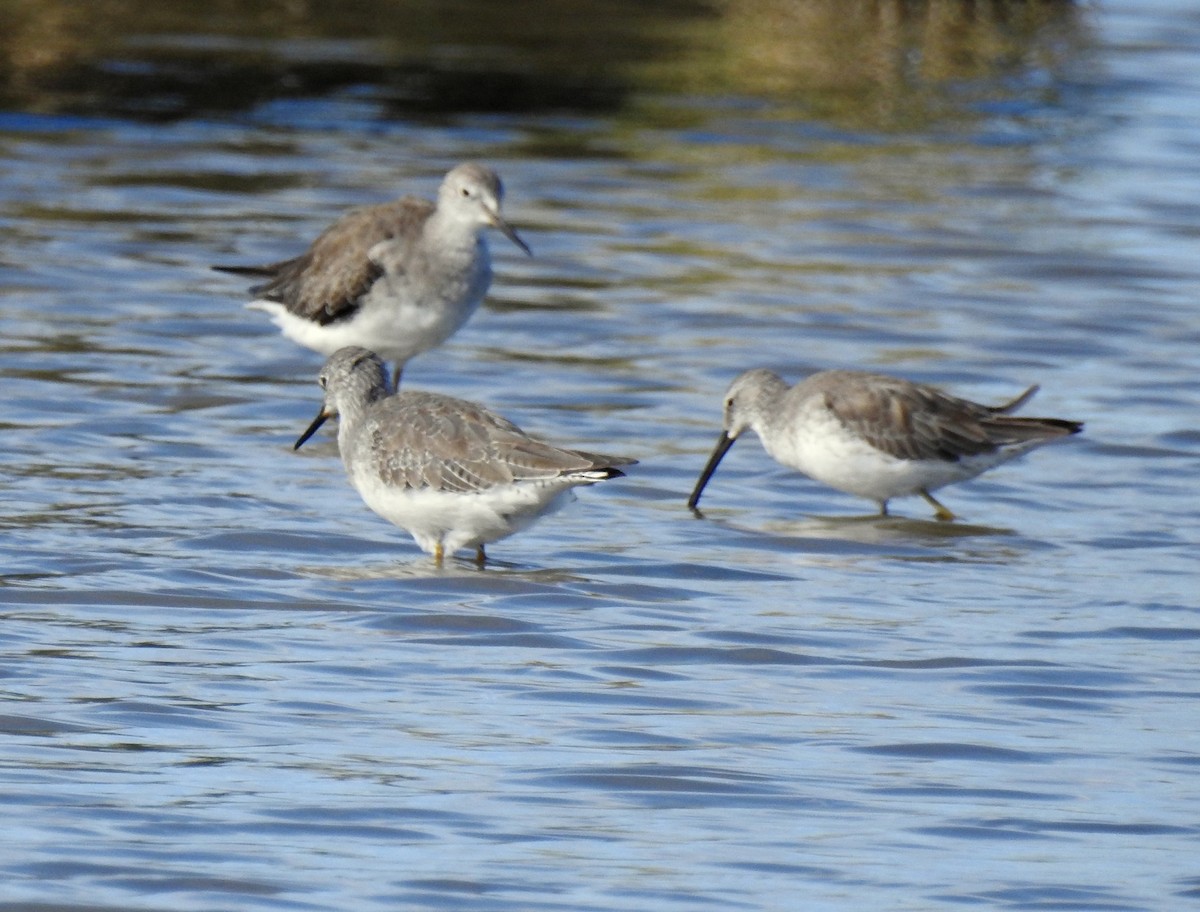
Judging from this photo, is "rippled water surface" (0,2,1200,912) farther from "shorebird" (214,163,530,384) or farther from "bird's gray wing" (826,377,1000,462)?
"shorebird" (214,163,530,384)

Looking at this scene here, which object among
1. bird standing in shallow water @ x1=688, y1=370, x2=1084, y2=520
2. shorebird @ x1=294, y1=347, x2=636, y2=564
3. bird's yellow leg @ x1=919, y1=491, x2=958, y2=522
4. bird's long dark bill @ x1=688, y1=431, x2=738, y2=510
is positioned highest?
shorebird @ x1=294, y1=347, x2=636, y2=564

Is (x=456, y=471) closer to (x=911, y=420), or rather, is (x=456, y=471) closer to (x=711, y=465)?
(x=711, y=465)

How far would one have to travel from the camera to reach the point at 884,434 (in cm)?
1152

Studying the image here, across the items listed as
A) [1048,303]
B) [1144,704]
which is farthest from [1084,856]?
[1048,303]

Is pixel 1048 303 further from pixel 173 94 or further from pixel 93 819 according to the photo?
pixel 93 819

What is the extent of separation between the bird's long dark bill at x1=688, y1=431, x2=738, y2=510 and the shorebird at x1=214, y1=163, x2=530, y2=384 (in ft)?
6.46

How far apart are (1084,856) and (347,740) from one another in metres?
2.39

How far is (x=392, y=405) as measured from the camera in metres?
10.7

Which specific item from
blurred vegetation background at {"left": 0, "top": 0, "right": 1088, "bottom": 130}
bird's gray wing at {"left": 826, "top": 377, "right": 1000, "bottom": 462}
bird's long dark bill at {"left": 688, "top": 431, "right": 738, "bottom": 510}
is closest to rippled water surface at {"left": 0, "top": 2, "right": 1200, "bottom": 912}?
bird's long dark bill at {"left": 688, "top": 431, "right": 738, "bottom": 510}

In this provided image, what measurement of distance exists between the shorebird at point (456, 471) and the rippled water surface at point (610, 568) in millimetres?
253

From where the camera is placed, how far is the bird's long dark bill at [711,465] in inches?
466

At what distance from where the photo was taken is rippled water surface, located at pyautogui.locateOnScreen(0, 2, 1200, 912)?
270 inches


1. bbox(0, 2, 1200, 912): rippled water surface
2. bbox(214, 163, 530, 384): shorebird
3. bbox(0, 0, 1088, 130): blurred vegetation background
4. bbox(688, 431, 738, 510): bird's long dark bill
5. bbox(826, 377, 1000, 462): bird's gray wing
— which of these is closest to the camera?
bbox(0, 2, 1200, 912): rippled water surface

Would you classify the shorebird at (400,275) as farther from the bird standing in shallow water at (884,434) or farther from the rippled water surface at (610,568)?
the bird standing in shallow water at (884,434)
